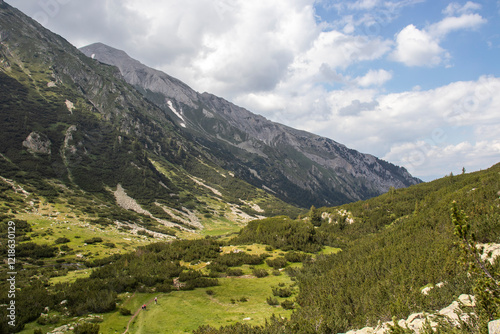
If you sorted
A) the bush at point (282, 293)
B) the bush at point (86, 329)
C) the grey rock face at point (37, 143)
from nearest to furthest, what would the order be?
the bush at point (86, 329) → the bush at point (282, 293) → the grey rock face at point (37, 143)

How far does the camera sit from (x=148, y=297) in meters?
20.4

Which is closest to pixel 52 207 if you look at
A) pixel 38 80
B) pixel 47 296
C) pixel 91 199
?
pixel 91 199

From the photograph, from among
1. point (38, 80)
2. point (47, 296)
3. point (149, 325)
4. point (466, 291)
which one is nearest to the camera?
point (466, 291)

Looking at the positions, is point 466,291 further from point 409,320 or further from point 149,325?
point 149,325

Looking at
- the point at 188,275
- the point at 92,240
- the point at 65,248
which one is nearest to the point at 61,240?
the point at 65,248

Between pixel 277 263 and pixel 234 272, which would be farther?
pixel 277 263

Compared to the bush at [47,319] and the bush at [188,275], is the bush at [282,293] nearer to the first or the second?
the bush at [188,275]

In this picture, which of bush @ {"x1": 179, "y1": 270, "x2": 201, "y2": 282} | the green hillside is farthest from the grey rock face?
bush @ {"x1": 179, "y1": 270, "x2": 201, "y2": 282}

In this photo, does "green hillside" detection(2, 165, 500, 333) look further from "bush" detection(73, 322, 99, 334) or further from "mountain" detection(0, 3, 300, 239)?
"mountain" detection(0, 3, 300, 239)

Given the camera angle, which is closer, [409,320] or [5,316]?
[409,320]

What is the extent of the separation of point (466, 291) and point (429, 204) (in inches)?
1118

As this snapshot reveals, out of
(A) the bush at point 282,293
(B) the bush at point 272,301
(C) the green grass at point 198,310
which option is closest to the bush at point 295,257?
(C) the green grass at point 198,310

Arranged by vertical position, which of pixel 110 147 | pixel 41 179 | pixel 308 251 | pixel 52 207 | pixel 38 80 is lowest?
pixel 308 251

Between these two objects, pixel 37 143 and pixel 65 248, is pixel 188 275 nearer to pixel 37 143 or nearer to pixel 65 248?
pixel 65 248
